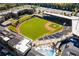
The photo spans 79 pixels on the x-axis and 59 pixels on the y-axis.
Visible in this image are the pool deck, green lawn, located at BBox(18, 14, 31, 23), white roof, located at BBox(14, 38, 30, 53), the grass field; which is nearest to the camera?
white roof, located at BBox(14, 38, 30, 53)

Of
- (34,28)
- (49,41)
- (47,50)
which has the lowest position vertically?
(47,50)

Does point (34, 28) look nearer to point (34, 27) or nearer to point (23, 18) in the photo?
point (34, 27)

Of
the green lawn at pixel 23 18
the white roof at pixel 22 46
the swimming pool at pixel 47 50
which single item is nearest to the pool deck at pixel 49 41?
the swimming pool at pixel 47 50

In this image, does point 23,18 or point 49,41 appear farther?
point 23,18

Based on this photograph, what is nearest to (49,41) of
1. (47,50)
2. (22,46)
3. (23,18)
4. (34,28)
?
(47,50)

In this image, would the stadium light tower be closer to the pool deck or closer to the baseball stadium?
the pool deck

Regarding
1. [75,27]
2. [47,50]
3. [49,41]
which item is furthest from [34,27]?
[75,27]

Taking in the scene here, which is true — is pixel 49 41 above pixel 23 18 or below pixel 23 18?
below

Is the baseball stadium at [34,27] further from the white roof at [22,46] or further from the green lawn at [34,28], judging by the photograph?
the white roof at [22,46]

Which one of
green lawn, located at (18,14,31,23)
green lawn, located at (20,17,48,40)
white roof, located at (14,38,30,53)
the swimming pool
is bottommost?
the swimming pool

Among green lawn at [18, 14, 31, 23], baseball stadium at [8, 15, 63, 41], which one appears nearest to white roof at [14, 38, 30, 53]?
baseball stadium at [8, 15, 63, 41]
